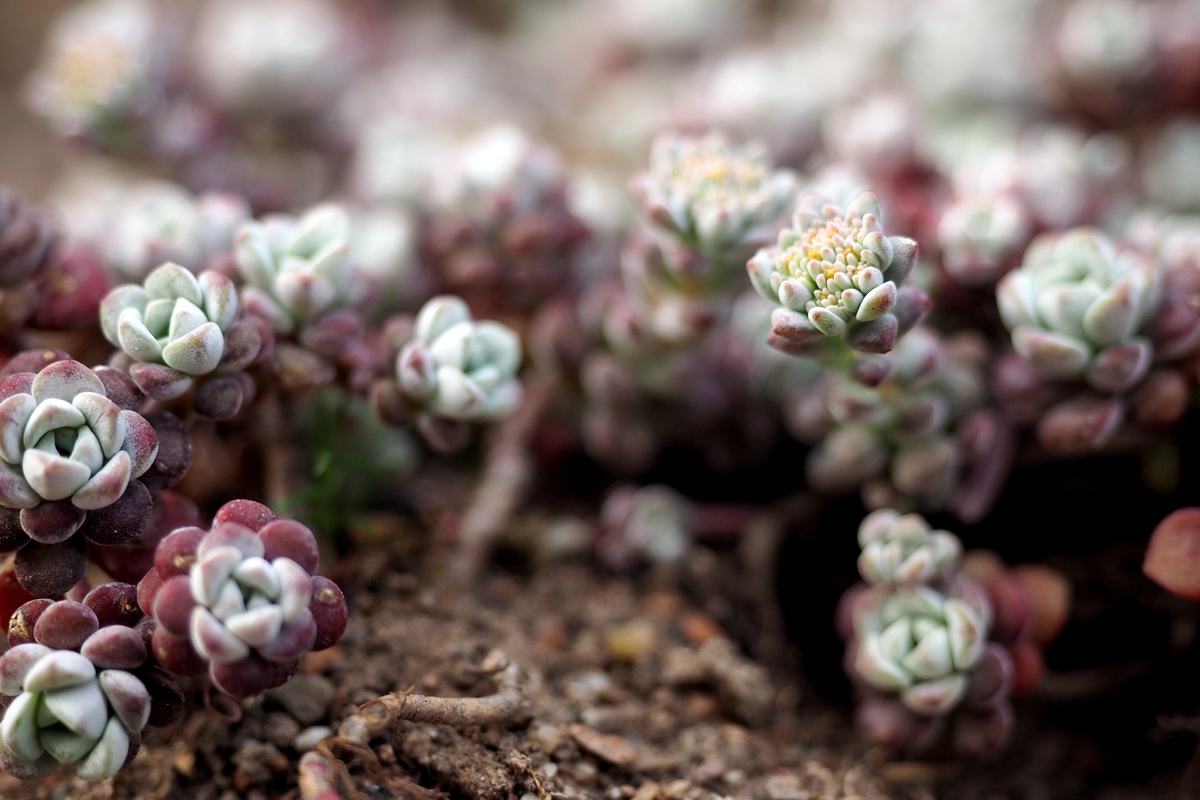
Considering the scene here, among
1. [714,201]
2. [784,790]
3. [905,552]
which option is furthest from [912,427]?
[784,790]

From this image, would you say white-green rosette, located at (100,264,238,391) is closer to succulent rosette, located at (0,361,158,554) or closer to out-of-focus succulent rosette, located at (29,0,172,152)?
succulent rosette, located at (0,361,158,554)

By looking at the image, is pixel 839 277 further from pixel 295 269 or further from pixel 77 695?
pixel 77 695

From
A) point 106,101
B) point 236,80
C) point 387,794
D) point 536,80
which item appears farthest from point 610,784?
point 536,80

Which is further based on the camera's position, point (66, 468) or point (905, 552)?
point (905, 552)

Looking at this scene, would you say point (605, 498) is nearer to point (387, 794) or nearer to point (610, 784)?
point (610, 784)

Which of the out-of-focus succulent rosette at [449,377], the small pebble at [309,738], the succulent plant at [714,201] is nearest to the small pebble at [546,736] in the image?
the small pebble at [309,738]
